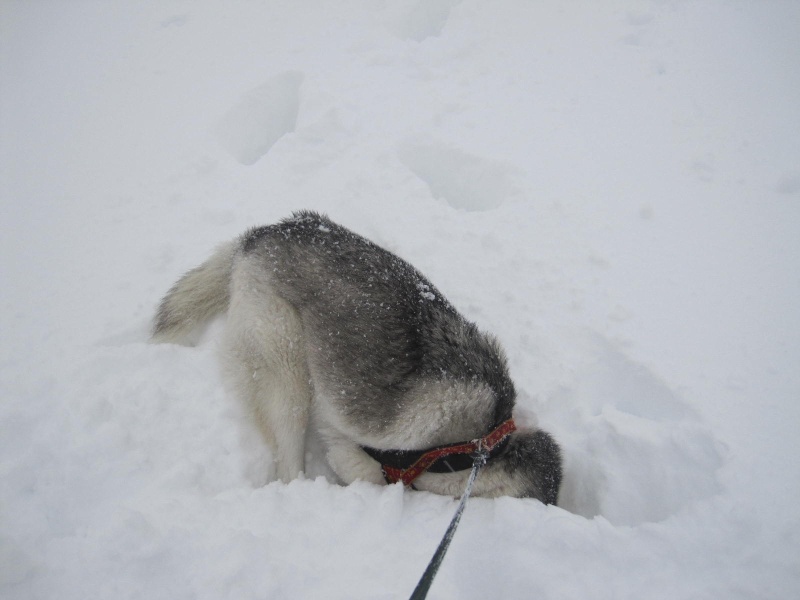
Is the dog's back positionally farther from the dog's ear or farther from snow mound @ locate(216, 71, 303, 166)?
snow mound @ locate(216, 71, 303, 166)

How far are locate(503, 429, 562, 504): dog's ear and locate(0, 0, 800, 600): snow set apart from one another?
27cm

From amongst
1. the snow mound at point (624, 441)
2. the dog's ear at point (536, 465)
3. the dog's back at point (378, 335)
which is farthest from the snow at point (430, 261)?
the dog's back at point (378, 335)

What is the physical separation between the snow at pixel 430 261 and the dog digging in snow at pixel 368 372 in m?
0.22

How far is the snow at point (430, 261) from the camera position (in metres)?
1.94

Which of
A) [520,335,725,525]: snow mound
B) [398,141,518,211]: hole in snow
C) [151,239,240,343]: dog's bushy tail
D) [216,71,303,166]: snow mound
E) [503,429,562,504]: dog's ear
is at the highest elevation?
[216,71,303,166]: snow mound

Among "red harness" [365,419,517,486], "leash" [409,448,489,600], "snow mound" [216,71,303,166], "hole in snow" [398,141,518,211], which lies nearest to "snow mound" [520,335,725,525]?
"red harness" [365,419,517,486]

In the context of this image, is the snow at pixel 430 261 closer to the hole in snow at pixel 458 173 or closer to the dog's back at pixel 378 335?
the hole in snow at pixel 458 173

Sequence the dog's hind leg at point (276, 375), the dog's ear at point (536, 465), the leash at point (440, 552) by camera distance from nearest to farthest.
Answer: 1. the leash at point (440, 552)
2. the dog's ear at point (536, 465)
3. the dog's hind leg at point (276, 375)

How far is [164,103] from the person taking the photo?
17.9ft

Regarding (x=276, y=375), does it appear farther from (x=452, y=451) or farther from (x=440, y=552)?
(x=440, y=552)

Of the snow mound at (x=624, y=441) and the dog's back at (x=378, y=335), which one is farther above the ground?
the dog's back at (x=378, y=335)

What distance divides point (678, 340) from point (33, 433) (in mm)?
4472

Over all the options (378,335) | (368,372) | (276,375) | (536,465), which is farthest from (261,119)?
(536,465)

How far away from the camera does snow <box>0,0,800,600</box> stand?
1.94 meters
